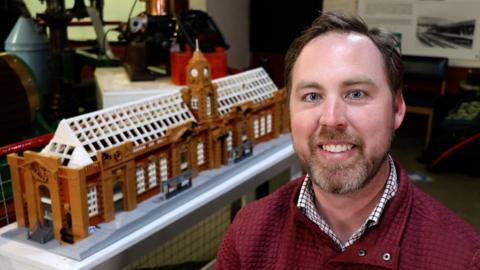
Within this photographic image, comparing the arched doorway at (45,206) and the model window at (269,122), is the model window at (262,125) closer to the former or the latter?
the model window at (269,122)

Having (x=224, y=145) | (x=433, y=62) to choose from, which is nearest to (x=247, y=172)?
(x=224, y=145)

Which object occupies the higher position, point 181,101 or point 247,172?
point 181,101

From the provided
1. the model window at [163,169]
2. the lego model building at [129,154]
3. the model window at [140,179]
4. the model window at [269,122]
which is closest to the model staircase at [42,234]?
the lego model building at [129,154]

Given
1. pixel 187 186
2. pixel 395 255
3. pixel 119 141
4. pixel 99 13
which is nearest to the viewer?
pixel 395 255

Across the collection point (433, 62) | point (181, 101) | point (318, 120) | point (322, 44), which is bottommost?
point (433, 62)

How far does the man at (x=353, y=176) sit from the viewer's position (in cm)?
110

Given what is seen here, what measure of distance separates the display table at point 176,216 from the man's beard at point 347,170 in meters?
0.67

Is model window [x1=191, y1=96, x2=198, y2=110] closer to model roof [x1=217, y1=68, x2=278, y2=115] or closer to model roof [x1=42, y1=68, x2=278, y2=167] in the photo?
model roof [x1=42, y1=68, x2=278, y2=167]

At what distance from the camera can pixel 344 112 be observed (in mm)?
1113

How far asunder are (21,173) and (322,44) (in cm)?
94

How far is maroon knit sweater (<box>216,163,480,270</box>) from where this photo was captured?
1084 mm

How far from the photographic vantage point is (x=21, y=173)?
150cm

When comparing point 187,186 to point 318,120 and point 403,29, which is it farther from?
point 403,29

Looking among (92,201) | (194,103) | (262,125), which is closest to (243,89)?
(262,125)
